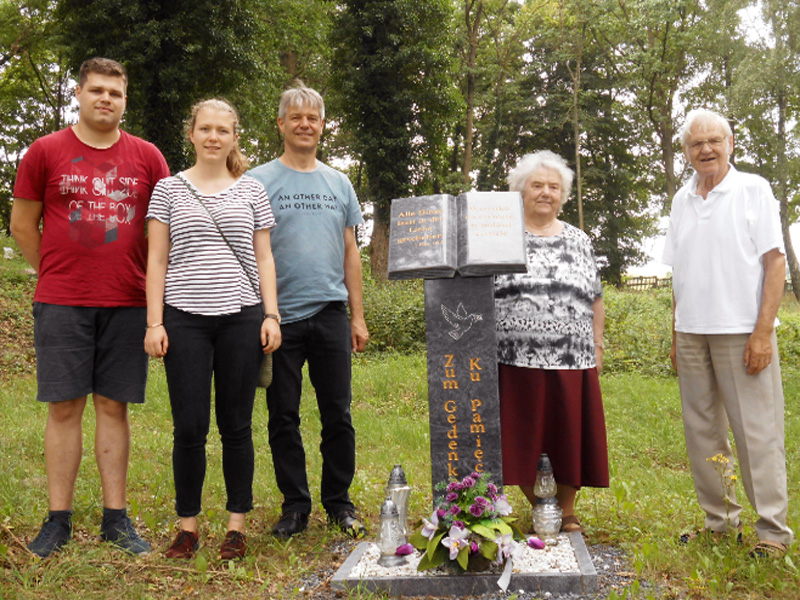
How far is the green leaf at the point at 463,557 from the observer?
128 inches

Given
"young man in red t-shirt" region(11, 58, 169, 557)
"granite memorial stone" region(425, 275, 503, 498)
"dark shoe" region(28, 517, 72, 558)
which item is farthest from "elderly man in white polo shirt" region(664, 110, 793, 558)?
"dark shoe" region(28, 517, 72, 558)

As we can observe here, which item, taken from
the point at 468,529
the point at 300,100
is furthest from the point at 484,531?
the point at 300,100

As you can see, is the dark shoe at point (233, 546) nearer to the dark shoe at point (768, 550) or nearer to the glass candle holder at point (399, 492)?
the glass candle holder at point (399, 492)

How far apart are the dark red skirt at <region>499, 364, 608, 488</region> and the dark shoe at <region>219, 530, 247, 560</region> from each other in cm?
143

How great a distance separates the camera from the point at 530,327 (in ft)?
12.7

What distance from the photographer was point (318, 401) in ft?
13.4

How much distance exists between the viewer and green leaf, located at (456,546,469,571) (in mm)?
3262

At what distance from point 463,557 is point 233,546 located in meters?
1.23

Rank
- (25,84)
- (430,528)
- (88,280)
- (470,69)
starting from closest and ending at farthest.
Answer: (430,528)
(88,280)
(470,69)
(25,84)

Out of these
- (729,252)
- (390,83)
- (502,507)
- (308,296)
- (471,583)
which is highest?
(390,83)

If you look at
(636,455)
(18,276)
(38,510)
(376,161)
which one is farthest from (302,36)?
(38,510)

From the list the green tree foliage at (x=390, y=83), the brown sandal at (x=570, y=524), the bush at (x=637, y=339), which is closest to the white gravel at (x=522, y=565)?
the brown sandal at (x=570, y=524)

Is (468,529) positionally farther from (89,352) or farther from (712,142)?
(712,142)

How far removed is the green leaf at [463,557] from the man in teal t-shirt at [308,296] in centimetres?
97
